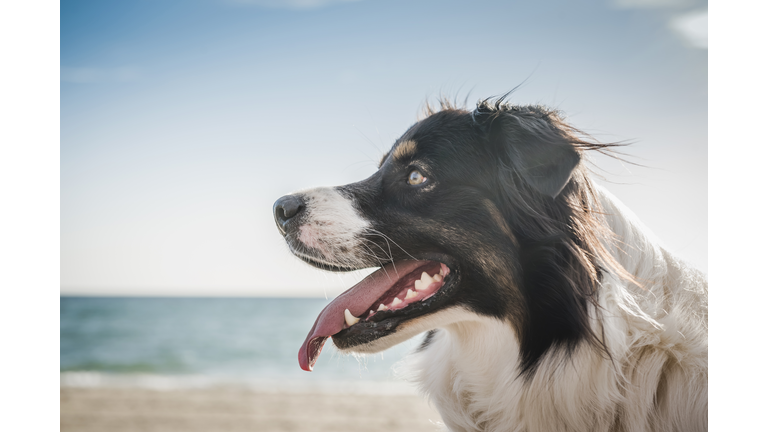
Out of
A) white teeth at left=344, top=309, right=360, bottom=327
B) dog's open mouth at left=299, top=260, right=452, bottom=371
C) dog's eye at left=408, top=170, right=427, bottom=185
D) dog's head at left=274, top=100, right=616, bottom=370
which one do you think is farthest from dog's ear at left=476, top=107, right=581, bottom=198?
white teeth at left=344, top=309, right=360, bottom=327

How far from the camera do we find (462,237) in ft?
5.10

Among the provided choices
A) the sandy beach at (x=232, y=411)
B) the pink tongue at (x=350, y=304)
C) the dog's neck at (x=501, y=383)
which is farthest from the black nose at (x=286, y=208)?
the sandy beach at (x=232, y=411)

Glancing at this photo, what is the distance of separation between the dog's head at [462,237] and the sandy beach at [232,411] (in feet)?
10.7

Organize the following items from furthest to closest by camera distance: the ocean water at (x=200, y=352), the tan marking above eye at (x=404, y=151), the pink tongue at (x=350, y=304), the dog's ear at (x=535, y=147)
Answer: the ocean water at (x=200, y=352) < the tan marking above eye at (x=404, y=151) < the pink tongue at (x=350, y=304) < the dog's ear at (x=535, y=147)

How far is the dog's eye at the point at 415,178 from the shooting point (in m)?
1.65

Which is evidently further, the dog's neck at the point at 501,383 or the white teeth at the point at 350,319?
the white teeth at the point at 350,319

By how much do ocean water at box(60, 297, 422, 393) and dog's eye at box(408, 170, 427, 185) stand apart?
1.80ft

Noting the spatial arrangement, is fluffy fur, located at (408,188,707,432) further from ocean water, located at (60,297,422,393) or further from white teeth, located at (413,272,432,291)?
ocean water, located at (60,297,422,393)

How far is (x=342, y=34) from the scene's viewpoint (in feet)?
8.56

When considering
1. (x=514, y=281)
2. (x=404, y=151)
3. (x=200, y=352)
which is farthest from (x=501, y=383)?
(x=200, y=352)

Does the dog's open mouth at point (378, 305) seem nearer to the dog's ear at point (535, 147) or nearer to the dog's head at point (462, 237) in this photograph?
the dog's head at point (462, 237)

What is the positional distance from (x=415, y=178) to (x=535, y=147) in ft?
1.40

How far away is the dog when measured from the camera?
143cm
